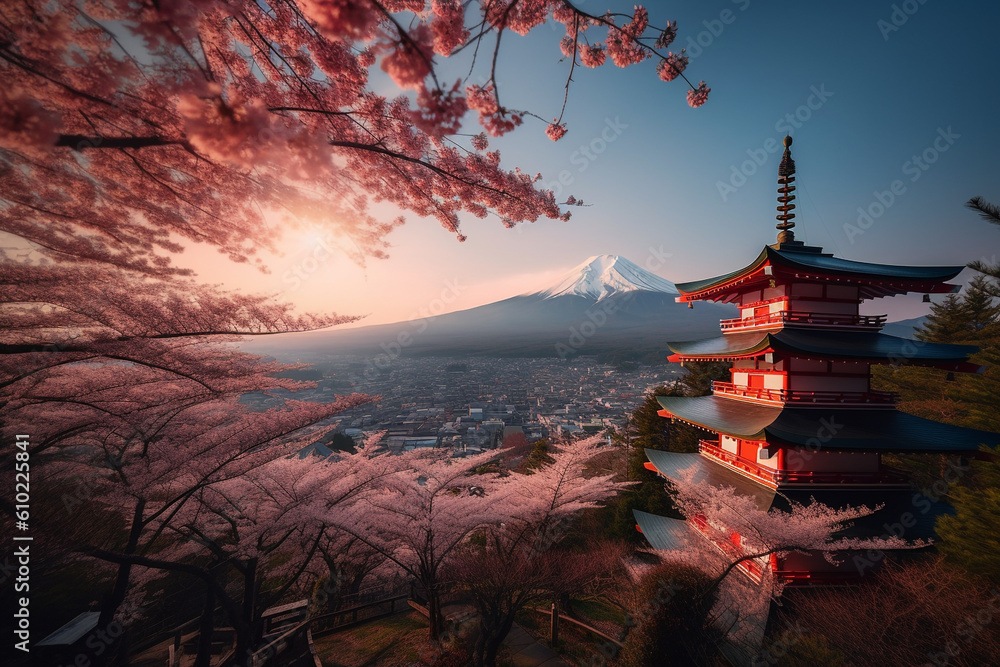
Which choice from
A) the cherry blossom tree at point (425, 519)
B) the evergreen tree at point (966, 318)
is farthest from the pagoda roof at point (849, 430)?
the evergreen tree at point (966, 318)

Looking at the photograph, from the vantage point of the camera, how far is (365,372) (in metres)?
68.5

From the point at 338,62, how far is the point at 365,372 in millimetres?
72610

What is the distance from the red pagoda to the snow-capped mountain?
7567cm

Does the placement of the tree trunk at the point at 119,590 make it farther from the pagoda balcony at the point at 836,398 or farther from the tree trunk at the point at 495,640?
the pagoda balcony at the point at 836,398

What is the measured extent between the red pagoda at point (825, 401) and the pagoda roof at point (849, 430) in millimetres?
19

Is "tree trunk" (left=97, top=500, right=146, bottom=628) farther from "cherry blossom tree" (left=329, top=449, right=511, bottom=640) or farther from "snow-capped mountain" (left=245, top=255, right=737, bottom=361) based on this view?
"snow-capped mountain" (left=245, top=255, right=737, bottom=361)

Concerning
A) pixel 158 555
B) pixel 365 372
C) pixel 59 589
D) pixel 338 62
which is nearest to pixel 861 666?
pixel 338 62

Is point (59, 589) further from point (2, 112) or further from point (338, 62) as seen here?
point (338, 62)

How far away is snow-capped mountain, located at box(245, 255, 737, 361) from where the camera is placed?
3526 inches

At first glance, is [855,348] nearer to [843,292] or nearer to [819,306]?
[819,306]

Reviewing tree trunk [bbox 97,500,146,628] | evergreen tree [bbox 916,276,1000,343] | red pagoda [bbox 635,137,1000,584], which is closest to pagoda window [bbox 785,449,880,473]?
red pagoda [bbox 635,137,1000,584]

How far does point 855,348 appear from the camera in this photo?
19.5 feet

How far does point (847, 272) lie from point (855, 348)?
57.9 inches

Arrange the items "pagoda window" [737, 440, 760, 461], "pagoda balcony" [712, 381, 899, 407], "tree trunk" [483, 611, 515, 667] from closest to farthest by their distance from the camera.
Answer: "tree trunk" [483, 611, 515, 667] < "pagoda balcony" [712, 381, 899, 407] < "pagoda window" [737, 440, 760, 461]
